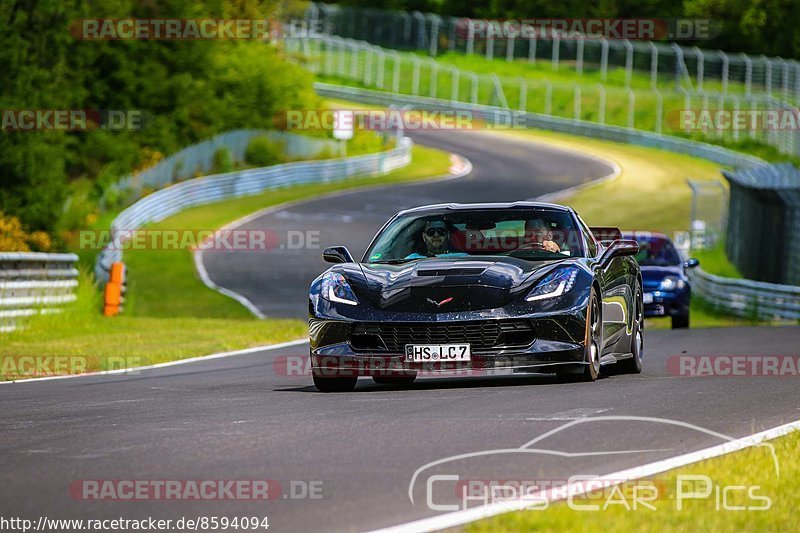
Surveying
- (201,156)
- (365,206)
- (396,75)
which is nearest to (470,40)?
(396,75)

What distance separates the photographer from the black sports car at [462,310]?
10.9 m

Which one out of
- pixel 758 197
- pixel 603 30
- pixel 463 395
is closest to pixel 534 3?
pixel 603 30

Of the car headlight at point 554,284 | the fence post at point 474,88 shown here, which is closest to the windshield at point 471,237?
the car headlight at point 554,284

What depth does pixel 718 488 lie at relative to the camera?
21.3ft

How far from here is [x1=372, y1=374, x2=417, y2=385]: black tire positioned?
1230 centimetres

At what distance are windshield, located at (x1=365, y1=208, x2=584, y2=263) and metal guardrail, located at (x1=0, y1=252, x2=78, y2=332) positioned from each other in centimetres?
986

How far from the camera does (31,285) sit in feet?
72.6

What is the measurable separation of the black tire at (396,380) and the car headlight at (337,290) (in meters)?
1.08

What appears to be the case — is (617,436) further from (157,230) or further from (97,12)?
(97,12)

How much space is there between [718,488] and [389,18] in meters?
87.4
